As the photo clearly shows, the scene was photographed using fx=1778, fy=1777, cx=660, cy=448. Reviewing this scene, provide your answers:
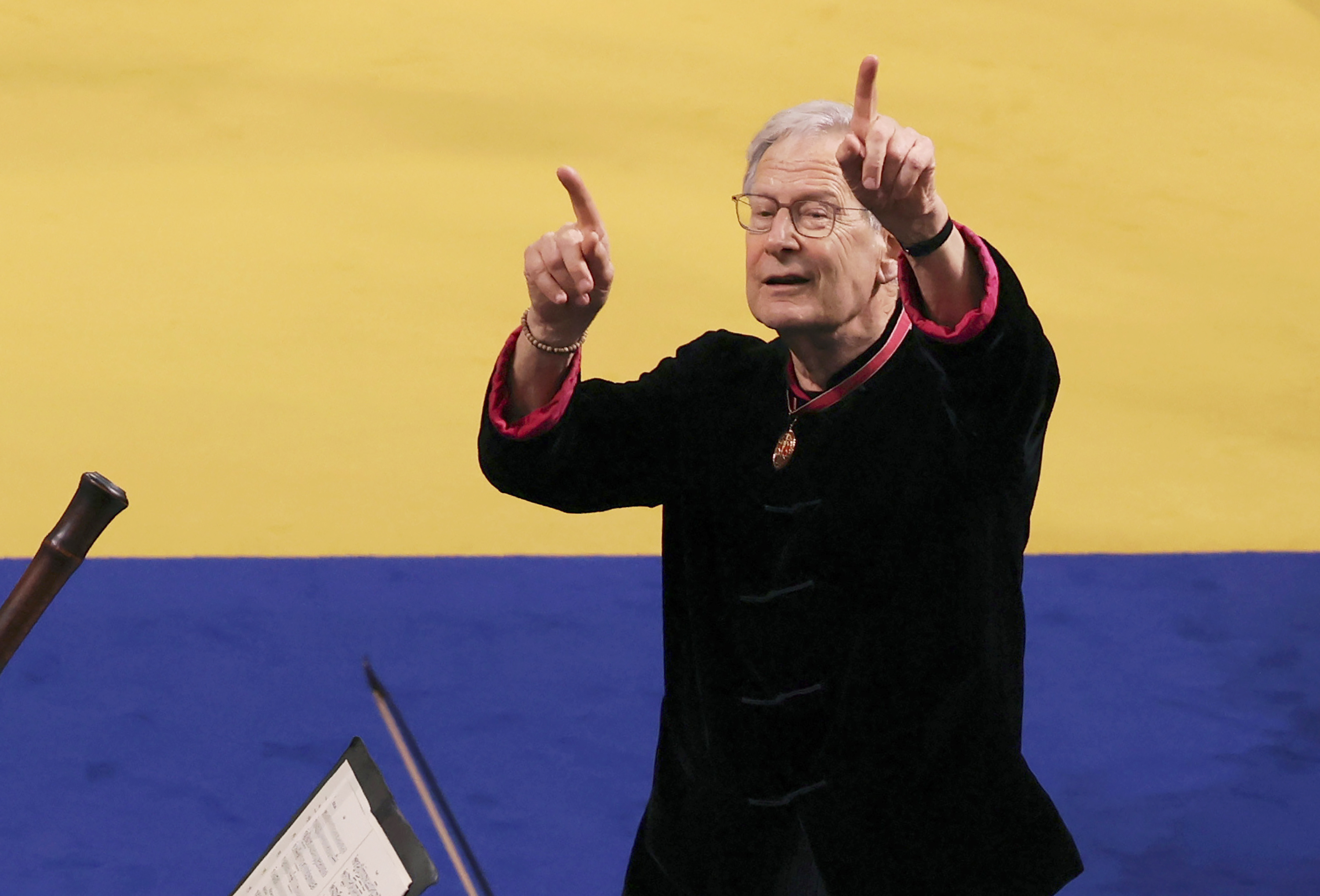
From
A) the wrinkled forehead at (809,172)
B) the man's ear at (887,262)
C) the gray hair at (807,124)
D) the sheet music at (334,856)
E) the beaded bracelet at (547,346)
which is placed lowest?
the sheet music at (334,856)

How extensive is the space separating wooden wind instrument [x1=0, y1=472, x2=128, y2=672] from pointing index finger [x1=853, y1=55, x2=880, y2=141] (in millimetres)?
610

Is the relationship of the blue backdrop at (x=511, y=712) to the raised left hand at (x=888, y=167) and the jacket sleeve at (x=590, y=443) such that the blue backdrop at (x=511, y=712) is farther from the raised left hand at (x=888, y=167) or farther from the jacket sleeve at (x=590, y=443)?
the raised left hand at (x=888, y=167)

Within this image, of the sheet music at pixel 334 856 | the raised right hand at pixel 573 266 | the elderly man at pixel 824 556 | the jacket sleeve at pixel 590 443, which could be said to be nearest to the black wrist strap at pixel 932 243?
the elderly man at pixel 824 556

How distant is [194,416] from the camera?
4418 mm

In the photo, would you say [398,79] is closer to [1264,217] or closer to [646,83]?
[646,83]

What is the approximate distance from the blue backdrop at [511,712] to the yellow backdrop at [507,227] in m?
0.29

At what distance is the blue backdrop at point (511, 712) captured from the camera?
2848mm

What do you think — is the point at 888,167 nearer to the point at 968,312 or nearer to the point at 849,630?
the point at 968,312

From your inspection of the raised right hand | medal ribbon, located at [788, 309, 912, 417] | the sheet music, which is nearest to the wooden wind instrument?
the sheet music

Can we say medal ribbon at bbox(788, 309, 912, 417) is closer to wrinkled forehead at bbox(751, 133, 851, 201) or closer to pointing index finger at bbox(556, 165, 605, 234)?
wrinkled forehead at bbox(751, 133, 851, 201)

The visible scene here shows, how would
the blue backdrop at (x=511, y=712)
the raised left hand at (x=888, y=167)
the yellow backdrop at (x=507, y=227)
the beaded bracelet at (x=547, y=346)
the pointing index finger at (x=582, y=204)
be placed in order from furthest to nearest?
the yellow backdrop at (x=507, y=227) < the blue backdrop at (x=511, y=712) < the beaded bracelet at (x=547, y=346) < the pointing index finger at (x=582, y=204) < the raised left hand at (x=888, y=167)

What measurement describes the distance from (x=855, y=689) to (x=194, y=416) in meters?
3.15

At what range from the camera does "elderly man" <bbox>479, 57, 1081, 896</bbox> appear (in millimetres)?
1561

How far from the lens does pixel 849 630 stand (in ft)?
5.20
